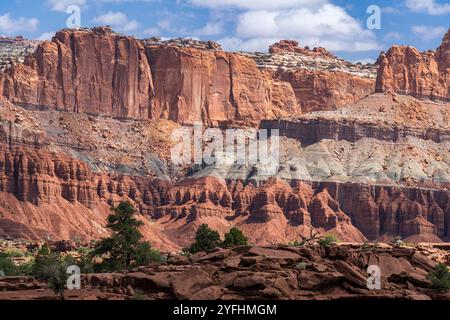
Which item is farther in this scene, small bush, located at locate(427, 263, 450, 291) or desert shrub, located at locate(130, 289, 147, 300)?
small bush, located at locate(427, 263, 450, 291)

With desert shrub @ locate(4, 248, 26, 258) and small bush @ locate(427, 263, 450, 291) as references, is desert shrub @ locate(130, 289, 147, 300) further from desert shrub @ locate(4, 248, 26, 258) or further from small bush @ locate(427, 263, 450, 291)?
desert shrub @ locate(4, 248, 26, 258)

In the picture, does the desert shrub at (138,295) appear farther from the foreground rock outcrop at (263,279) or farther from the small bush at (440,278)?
the small bush at (440,278)

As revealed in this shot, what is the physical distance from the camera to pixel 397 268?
235ft

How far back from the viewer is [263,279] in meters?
64.0

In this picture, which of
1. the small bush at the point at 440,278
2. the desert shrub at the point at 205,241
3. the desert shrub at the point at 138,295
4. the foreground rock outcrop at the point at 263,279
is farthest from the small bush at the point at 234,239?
the desert shrub at the point at 138,295

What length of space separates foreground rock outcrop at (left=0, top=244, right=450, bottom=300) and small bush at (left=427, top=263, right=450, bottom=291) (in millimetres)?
320

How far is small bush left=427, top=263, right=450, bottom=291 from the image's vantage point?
68250 mm

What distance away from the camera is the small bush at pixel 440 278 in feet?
224

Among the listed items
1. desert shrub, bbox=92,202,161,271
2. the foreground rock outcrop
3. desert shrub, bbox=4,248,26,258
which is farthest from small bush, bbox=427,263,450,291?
desert shrub, bbox=4,248,26,258

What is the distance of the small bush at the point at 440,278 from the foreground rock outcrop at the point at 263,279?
1.05 ft
